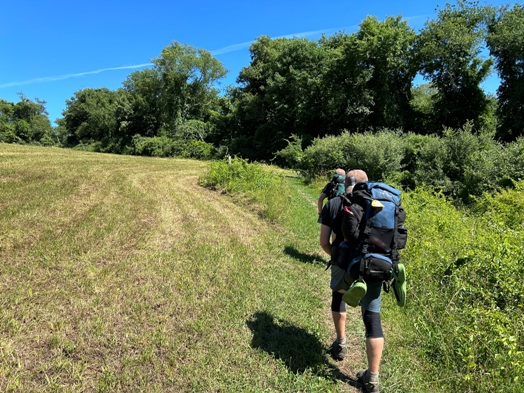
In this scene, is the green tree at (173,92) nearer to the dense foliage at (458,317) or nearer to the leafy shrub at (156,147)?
the leafy shrub at (156,147)

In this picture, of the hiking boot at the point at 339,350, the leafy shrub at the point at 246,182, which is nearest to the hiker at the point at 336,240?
the hiking boot at the point at 339,350

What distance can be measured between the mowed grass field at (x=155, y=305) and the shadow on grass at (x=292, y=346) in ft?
0.04

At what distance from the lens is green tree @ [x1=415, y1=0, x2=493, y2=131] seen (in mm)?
24328

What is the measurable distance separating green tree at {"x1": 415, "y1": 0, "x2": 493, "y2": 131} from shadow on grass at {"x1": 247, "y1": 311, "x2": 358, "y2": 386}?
2700cm

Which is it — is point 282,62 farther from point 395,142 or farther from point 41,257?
point 41,257

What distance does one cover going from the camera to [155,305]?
3766mm

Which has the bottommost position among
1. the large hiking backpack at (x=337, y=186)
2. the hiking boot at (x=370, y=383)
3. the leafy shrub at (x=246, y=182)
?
the hiking boot at (x=370, y=383)

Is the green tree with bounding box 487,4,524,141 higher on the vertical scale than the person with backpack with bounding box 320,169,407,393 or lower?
higher

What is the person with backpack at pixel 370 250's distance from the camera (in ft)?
8.13

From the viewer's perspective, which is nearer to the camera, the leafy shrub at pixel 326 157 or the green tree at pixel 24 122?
the leafy shrub at pixel 326 157

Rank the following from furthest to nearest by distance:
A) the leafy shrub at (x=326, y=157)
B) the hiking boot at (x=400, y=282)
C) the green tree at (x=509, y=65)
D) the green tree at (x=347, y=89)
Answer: the green tree at (x=347, y=89)
the green tree at (x=509, y=65)
the leafy shrub at (x=326, y=157)
the hiking boot at (x=400, y=282)

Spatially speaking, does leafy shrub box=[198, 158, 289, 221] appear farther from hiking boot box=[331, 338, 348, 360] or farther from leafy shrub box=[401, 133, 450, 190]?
hiking boot box=[331, 338, 348, 360]

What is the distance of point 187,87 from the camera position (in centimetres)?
4575

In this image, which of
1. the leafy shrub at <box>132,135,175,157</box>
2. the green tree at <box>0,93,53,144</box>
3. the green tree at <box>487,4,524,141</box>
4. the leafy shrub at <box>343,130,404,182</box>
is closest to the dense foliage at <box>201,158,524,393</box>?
the leafy shrub at <box>343,130,404,182</box>
